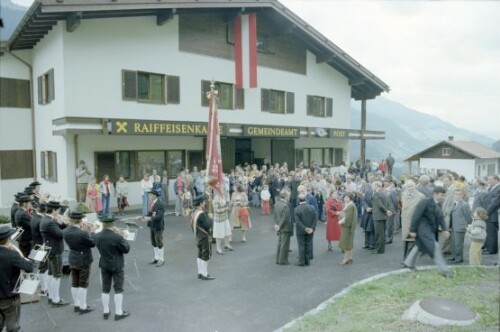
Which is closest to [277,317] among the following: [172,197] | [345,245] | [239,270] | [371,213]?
[239,270]

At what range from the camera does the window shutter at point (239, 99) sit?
67.9 ft

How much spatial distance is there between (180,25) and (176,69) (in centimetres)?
213

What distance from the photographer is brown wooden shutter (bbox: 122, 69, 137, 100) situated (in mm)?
16375

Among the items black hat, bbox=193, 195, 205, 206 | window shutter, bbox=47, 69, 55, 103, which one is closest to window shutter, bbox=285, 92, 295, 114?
window shutter, bbox=47, 69, 55, 103

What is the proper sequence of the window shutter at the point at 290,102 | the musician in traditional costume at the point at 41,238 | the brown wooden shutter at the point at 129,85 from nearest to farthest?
1. the musician in traditional costume at the point at 41,238
2. the brown wooden shutter at the point at 129,85
3. the window shutter at the point at 290,102

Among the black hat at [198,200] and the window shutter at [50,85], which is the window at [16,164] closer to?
the window shutter at [50,85]

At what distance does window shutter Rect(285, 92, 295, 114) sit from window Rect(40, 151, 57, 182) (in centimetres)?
1296

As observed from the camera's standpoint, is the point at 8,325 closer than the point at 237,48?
Yes

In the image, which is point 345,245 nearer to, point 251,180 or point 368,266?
Result: point 368,266

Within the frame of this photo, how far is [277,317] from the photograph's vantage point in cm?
675

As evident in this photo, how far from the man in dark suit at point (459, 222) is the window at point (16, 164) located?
1830 cm

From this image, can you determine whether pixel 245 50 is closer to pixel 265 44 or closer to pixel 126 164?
pixel 265 44

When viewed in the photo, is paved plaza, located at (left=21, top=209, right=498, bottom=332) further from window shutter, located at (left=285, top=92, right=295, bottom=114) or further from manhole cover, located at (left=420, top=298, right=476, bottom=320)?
window shutter, located at (left=285, top=92, right=295, bottom=114)

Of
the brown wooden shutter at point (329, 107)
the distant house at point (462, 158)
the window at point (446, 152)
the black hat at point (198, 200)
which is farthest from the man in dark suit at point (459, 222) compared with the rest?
the window at point (446, 152)
